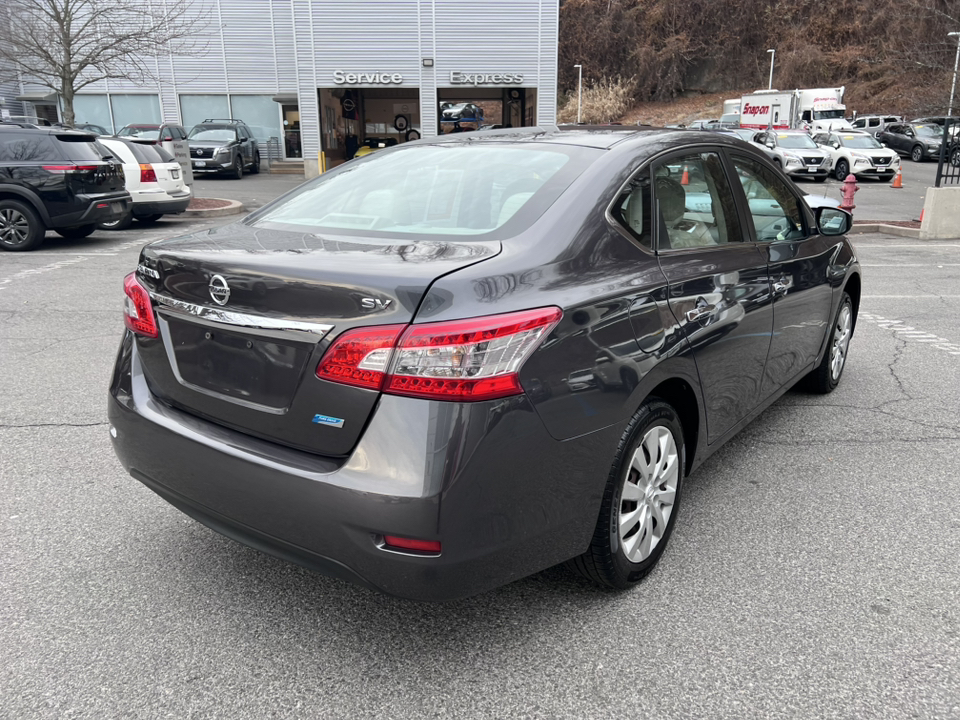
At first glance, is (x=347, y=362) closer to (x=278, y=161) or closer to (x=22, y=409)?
(x=22, y=409)

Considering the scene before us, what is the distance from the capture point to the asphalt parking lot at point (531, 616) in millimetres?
2363

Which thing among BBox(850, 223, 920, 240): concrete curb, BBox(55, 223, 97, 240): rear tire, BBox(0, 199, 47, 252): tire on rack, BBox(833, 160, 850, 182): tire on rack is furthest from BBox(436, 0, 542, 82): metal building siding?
BBox(0, 199, 47, 252): tire on rack

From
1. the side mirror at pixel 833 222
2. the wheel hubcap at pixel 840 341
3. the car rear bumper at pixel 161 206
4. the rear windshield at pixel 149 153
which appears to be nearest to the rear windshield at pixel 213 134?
the rear windshield at pixel 149 153

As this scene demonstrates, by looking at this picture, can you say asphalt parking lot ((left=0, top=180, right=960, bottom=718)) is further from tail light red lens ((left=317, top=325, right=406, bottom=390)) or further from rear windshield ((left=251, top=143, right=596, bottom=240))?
rear windshield ((left=251, top=143, right=596, bottom=240))

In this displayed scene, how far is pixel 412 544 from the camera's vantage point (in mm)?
2170

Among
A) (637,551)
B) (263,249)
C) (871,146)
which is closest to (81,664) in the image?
(263,249)

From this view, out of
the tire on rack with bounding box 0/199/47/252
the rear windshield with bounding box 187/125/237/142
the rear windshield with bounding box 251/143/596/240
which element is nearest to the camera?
the rear windshield with bounding box 251/143/596/240

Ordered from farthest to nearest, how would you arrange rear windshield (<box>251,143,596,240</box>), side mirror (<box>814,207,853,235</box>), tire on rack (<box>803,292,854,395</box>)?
1. tire on rack (<box>803,292,854,395</box>)
2. side mirror (<box>814,207,853,235</box>)
3. rear windshield (<box>251,143,596,240</box>)

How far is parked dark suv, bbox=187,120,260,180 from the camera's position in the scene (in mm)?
25188

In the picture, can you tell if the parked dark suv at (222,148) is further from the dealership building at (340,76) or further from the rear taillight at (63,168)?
the rear taillight at (63,168)

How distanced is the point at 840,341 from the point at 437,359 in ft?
12.8

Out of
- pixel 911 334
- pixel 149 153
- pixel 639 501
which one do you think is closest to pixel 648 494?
pixel 639 501

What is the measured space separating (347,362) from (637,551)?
1359 millimetres

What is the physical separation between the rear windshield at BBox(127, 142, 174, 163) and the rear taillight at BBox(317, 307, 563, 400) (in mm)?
13221
